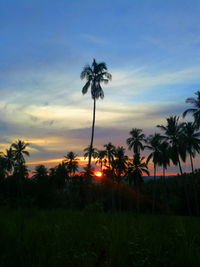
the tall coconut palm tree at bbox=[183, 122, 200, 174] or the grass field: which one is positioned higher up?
the tall coconut palm tree at bbox=[183, 122, 200, 174]

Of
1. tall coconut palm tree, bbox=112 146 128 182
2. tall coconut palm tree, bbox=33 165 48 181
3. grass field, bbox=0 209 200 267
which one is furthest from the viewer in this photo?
tall coconut palm tree, bbox=33 165 48 181

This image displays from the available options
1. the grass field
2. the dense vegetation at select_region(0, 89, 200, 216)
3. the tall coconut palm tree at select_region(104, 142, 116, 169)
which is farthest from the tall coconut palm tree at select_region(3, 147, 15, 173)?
the grass field

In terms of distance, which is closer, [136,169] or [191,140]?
[191,140]

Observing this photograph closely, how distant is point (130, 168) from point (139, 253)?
49.0 m

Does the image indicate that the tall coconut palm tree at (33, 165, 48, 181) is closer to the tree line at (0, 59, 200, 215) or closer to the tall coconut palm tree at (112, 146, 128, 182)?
the tree line at (0, 59, 200, 215)

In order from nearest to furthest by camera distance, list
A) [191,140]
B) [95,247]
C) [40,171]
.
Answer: [95,247], [191,140], [40,171]

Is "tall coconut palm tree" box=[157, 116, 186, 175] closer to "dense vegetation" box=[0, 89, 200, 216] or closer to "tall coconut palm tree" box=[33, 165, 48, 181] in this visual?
"dense vegetation" box=[0, 89, 200, 216]

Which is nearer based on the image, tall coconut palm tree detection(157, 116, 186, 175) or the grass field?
the grass field

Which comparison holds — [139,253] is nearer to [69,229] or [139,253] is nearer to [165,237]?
[165,237]

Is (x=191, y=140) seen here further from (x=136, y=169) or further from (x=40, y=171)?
(x=40, y=171)

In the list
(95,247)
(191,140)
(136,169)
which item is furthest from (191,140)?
(95,247)

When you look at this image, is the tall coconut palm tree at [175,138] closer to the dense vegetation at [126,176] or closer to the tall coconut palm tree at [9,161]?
the dense vegetation at [126,176]

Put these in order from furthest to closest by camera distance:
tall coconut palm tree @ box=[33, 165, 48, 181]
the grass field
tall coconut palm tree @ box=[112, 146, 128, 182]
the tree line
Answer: tall coconut palm tree @ box=[33, 165, 48, 181] < tall coconut palm tree @ box=[112, 146, 128, 182] < the tree line < the grass field

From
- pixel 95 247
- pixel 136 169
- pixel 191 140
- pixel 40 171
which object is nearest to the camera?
pixel 95 247
